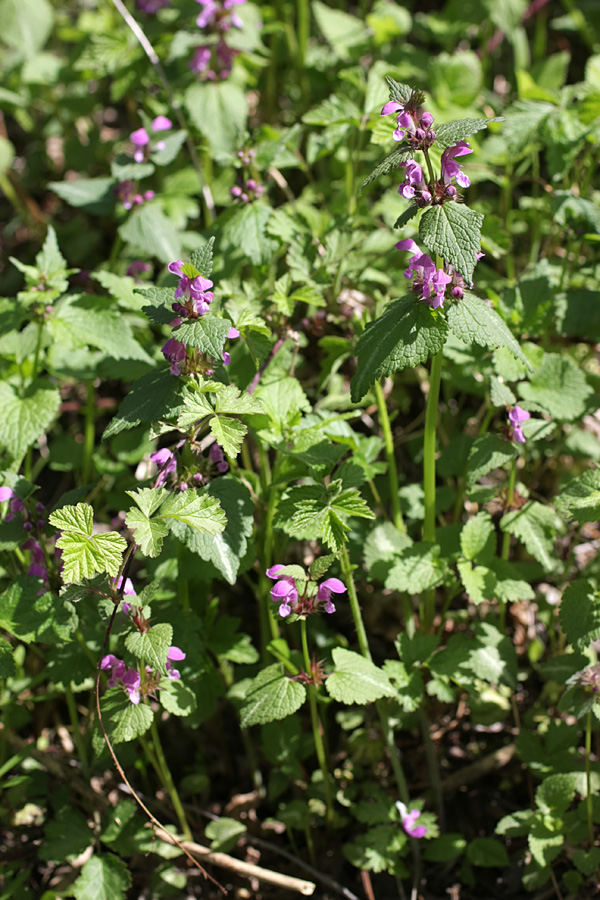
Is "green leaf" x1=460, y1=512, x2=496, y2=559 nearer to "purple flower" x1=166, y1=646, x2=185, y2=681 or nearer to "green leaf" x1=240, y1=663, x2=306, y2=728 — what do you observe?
"green leaf" x1=240, y1=663, x2=306, y2=728

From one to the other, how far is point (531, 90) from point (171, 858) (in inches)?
130

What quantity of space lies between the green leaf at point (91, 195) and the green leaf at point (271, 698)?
6.93 feet

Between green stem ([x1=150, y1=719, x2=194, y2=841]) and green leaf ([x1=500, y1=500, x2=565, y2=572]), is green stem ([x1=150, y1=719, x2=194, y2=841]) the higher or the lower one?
the lower one

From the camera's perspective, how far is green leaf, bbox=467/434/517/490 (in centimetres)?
231

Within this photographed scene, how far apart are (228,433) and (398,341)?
49 centimetres

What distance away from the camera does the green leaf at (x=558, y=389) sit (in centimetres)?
246

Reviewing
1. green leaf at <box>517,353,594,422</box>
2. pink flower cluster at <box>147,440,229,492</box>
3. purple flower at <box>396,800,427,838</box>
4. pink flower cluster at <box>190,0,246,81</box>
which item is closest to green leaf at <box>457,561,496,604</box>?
green leaf at <box>517,353,594,422</box>

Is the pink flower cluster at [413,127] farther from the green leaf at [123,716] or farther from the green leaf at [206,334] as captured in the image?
the green leaf at [123,716]

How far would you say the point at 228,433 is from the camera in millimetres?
1854

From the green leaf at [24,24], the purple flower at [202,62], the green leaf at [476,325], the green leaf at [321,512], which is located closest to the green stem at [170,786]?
the green leaf at [321,512]

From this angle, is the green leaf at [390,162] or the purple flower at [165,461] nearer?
the green leaf at [390,162]

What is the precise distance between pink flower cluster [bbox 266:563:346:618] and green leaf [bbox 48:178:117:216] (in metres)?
1.99

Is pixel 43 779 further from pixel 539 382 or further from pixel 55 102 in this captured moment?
pixel 55 102

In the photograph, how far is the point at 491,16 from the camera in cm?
402
